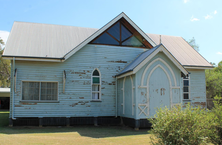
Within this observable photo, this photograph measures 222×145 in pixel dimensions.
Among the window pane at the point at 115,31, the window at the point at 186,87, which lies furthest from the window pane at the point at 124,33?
the window at the point at 186,87

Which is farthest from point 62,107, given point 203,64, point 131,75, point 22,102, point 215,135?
point 203,64

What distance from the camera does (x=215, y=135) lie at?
830 cm

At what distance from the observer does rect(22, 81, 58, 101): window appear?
1530 centimetres

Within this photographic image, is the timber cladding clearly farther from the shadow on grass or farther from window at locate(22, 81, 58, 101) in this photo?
window at locate(22, 81, 58, 101)

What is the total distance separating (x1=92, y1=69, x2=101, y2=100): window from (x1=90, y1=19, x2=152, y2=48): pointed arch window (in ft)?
7.59

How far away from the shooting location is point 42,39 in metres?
17.2

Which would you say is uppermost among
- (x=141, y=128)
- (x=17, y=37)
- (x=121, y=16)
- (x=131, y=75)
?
(x=121, y=16)

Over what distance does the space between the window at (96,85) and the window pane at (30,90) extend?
3.85m

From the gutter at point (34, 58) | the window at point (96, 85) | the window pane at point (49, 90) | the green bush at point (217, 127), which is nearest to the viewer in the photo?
the green bush at point (217, 127)

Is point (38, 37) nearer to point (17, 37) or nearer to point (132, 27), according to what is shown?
point (17, 37)

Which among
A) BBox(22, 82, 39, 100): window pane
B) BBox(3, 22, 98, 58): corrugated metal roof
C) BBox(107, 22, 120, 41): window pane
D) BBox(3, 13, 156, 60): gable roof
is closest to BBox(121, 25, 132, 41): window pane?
BBox(107, 22, 120, 41): window pane

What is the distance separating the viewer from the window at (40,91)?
15.3 metres

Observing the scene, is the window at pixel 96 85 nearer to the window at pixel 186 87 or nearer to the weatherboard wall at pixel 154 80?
the weatherboard wall at pixel 154 80

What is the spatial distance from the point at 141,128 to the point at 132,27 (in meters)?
7.27
